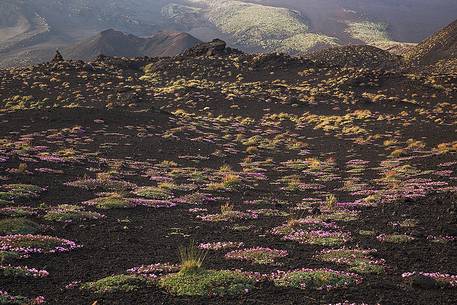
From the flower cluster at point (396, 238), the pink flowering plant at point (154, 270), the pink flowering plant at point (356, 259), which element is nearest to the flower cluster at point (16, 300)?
the pink flowering plant at point (154, 270)

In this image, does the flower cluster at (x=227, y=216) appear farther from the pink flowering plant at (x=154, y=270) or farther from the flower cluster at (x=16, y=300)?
the flower cluster at (x=16, y=300)

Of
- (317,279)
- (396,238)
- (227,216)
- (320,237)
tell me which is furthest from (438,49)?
(317,279)

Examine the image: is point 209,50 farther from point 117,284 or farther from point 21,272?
point 117,284

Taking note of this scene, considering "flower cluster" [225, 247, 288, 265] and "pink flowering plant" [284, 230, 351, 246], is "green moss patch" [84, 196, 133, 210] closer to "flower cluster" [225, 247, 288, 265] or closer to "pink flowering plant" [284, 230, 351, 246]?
"flower cluster" [225, 247, 288, 265]

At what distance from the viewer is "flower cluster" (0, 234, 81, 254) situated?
43.5 ft

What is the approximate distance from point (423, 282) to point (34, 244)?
1156 cm

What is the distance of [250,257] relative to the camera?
13.8m

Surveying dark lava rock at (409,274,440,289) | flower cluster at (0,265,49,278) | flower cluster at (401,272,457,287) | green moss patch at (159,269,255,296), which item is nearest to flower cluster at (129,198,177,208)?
flower cluster at (0,265,49,278)

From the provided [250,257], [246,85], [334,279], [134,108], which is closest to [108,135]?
[134,108]

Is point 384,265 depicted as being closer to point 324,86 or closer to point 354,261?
point 354,261

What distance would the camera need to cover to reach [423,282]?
1111 centimetres

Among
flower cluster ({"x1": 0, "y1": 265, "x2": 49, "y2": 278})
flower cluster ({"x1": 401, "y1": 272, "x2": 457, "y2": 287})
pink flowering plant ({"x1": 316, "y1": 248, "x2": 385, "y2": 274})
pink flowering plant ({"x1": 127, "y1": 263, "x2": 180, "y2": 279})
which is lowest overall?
pink flowering plant ({"x1": 316, "y1": 248, "x2": 385, "y2": 274})

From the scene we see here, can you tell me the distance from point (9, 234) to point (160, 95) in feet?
247

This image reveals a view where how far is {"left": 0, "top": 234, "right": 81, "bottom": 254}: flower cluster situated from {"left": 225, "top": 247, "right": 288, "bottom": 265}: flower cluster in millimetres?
5378
